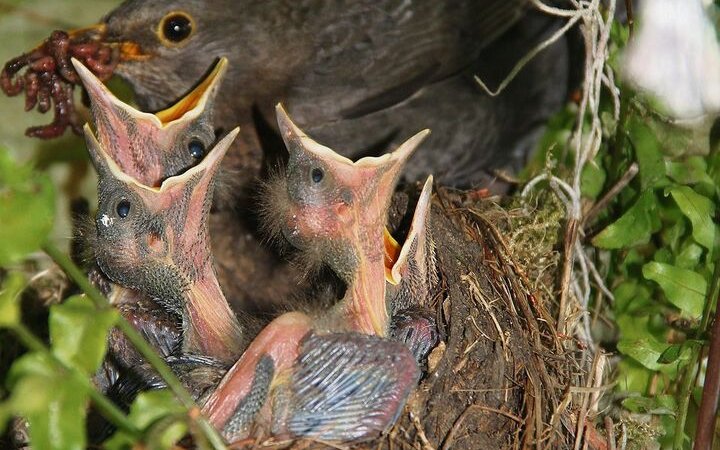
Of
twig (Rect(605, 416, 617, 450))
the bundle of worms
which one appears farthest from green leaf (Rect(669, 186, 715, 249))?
the bundle of worms

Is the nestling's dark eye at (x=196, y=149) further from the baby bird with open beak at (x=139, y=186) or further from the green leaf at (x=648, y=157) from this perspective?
the green leaf at (x=648, y=157)

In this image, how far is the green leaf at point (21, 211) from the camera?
0.91 meters

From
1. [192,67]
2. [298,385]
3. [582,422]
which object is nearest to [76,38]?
[192,67]

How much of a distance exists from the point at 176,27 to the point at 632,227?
3.42 ft

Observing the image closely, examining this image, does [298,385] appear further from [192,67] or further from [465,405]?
[192,67]

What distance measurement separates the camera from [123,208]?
4.66 ft

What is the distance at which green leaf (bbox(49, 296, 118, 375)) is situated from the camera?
0.94 metres

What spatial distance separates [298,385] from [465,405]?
256 mm

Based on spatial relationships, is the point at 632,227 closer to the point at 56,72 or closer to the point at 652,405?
the point at 652,405

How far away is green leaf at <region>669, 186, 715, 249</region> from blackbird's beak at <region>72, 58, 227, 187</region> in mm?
834

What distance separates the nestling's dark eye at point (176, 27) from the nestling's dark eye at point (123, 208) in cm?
73

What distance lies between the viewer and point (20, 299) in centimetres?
202

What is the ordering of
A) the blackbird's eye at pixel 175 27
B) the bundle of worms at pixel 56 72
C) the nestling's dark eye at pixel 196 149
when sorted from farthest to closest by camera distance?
the blackbird's eye at pixel 175 27, the bundle of worms at pixel 56 72, the nestling's dark eye at pixel 196 149

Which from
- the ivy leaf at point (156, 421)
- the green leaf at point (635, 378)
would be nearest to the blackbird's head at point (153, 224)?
the ivy leaf at point (156, 421)
